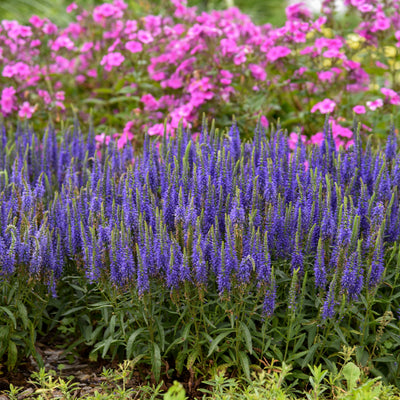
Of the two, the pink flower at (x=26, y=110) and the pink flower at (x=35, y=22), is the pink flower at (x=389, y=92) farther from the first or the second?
the pink flower at (x=35, y=22)

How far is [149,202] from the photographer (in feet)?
11.7

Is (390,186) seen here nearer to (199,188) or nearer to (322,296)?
(322,296)

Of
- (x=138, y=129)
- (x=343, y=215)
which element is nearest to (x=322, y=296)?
(x=343, y=215)

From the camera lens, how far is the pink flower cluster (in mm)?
5949

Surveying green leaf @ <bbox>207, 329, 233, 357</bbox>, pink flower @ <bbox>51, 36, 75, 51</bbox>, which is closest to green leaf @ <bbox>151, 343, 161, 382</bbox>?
green leaf @ <bbox>207, 329, 233, 357</bbox>

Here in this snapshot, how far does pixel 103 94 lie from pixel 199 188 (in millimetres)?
4495

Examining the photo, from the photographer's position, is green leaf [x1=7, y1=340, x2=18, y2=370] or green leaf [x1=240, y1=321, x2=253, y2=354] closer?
green leaf [x1=240, y1=321, x2=253, y2=354]

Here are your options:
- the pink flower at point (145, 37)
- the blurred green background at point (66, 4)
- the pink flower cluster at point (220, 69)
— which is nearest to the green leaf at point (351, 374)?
the pink flower cluster at point (220, 69)

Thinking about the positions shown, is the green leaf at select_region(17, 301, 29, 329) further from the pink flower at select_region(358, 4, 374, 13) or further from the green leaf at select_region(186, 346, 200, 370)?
the pink flower at select_region(358, 4, 374, 13)

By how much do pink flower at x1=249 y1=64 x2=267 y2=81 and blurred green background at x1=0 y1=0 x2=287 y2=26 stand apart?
3.00m

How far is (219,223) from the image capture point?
3.43 metres

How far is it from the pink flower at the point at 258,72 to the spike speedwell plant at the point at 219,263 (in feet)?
8.15

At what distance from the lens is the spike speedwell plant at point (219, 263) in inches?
120

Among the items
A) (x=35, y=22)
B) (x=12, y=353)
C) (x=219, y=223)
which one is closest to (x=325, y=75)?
(x=219, y=223)
